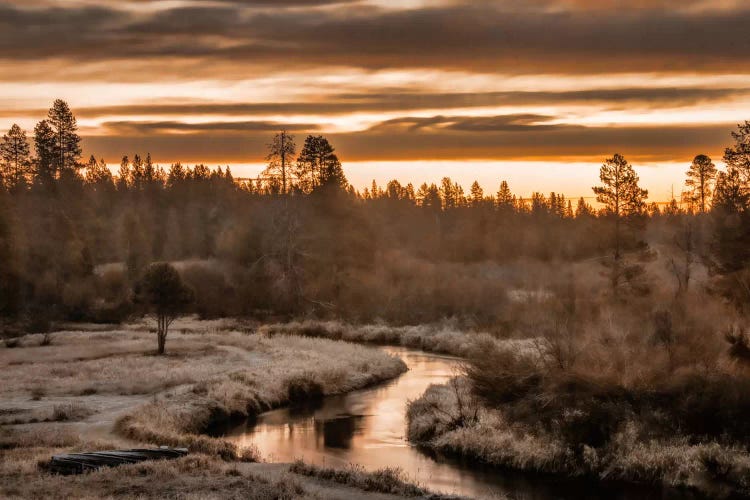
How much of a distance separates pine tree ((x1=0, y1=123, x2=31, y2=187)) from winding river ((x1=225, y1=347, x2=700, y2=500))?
7695 cm

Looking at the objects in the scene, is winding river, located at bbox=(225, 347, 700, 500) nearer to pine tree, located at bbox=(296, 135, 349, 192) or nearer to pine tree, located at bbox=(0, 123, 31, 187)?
pine tree, located at bbox=(296, 135, 349, 192)

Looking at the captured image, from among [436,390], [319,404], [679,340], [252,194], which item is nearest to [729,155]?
[679,340]

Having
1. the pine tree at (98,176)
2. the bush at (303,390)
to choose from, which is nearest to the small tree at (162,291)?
the bush at (303,390)

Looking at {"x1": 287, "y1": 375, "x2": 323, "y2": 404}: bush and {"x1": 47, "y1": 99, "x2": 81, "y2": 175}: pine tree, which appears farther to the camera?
{"x1": 47, "y1": 99, "x2": 81, "y2": 175}: pine tree

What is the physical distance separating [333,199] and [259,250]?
10.0 metres

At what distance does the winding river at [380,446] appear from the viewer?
25281mm

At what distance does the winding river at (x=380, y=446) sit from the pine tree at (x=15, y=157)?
76950 mm

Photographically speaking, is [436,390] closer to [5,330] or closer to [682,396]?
[682,396]

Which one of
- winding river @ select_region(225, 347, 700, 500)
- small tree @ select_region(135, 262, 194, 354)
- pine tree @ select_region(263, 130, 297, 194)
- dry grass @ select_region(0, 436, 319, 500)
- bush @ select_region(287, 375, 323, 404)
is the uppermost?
pine tree @ select_region(263, 130, 297, 194)

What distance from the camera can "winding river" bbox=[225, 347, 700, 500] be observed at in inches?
995

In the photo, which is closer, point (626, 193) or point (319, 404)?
point (319, 404)

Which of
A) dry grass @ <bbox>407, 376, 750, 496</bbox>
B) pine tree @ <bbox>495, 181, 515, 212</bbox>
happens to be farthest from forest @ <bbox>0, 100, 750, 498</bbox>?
pine tree @ <bbox>495, 181, 515, 212</bbox>

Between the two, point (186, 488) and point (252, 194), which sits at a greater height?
point (252, 194)

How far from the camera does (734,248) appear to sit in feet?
157
